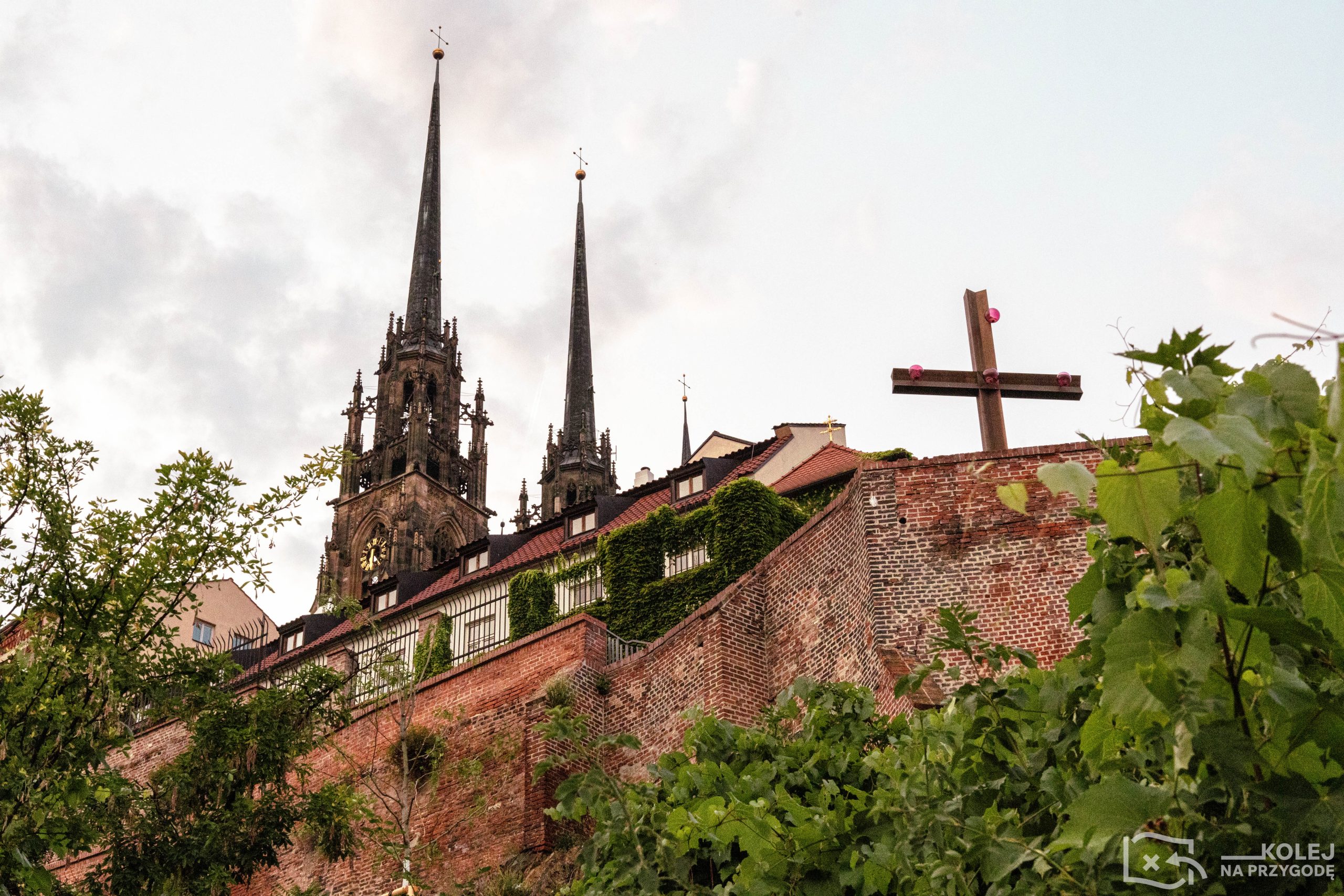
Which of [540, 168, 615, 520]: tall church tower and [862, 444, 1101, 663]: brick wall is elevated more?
[540, 168, 615, 520]: tall church tower

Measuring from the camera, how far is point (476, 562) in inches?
1497

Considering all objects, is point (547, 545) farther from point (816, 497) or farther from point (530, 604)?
point (816, 497)

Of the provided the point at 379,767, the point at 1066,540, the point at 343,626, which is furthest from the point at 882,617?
the point at 343,626

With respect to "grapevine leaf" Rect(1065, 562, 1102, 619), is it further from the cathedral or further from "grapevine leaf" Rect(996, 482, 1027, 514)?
the cathedral

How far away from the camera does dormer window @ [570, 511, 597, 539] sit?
36500mm

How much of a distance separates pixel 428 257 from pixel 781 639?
2533 inches

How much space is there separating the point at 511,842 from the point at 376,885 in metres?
2.86

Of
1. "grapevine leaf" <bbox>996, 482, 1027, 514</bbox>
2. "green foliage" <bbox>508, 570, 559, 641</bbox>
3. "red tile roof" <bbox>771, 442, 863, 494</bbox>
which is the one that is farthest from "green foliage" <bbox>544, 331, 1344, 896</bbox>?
"green foliage" <bbox>508, 570, 559, 641</bbox>

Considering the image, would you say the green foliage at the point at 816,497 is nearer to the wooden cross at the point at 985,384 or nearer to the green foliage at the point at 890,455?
the green foliage at the point at 890,455

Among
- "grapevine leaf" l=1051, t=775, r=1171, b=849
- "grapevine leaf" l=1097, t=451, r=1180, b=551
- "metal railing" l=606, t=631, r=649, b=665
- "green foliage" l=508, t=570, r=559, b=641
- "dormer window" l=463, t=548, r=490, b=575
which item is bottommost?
"grapevine leaf" l=1051, t=775, r=1171, b=849

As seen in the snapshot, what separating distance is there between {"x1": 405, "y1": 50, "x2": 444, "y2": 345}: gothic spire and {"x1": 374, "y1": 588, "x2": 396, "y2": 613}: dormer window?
117ft

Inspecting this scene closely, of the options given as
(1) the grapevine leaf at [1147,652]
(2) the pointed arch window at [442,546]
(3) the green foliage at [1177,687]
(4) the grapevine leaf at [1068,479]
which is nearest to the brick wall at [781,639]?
(3) the green foliage at [1177,687]

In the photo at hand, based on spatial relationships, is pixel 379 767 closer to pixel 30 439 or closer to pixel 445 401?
pixel 30 439

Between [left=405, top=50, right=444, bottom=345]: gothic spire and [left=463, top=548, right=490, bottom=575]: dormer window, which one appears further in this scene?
[left=405, top=50, right=444, bottom=345]: gothic spire
